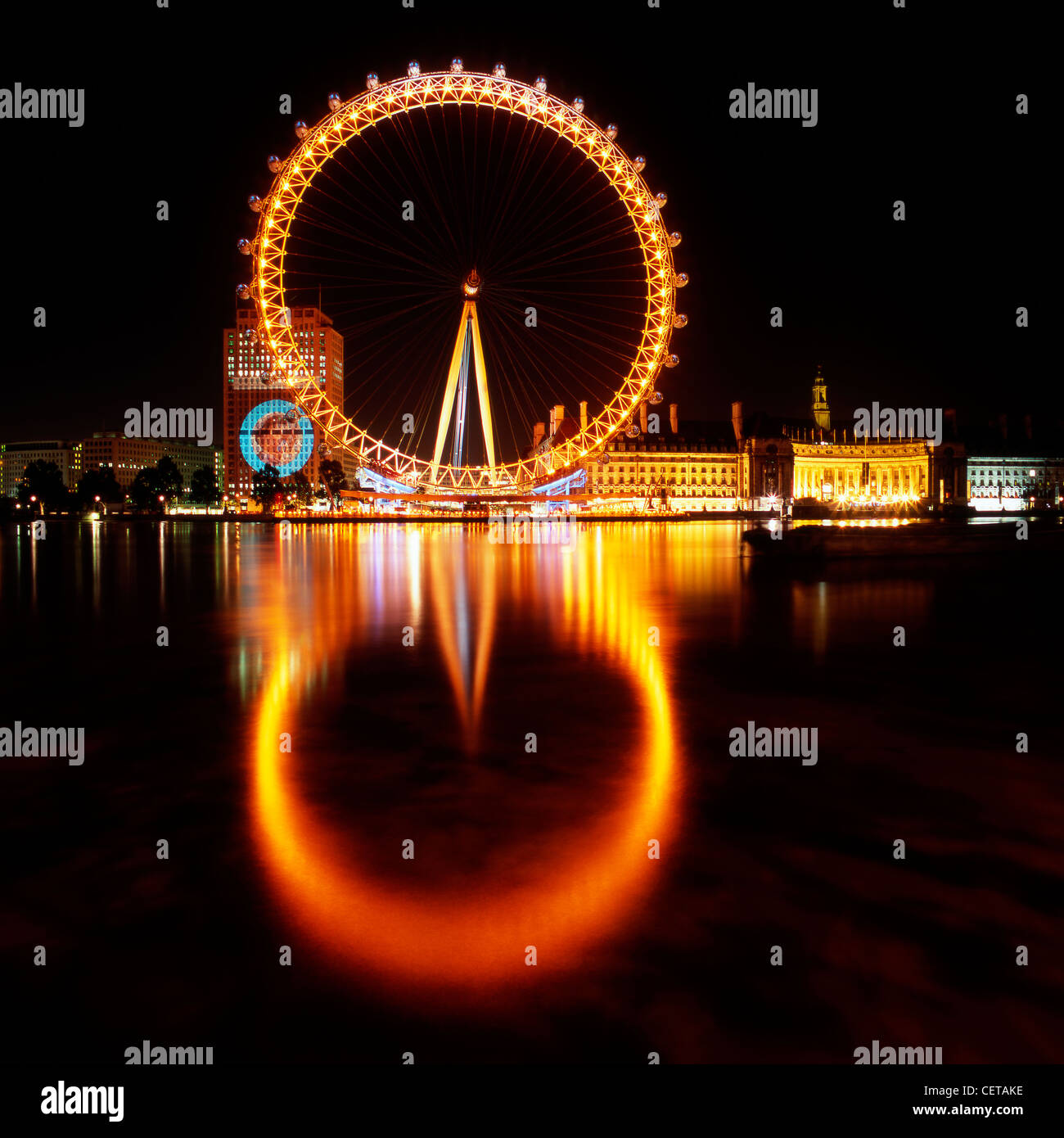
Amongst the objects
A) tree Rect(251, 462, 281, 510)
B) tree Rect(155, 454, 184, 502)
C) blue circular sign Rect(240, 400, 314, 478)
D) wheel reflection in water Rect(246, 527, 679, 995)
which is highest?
blue circular sign Rect(240, 400, 314, 478)

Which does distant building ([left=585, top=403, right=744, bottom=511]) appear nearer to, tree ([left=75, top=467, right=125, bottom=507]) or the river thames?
tree ([left=75, top=467, right=125, bottom=507])

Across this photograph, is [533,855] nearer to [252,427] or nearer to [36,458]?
[252,427]

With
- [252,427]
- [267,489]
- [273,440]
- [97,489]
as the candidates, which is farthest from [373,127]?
[252,427]

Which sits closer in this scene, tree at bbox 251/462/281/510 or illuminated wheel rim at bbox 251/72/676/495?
illuminated wheel rim at bbox 251/72/676/495

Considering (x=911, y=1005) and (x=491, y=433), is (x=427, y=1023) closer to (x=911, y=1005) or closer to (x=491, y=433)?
(x=911, y=1005)

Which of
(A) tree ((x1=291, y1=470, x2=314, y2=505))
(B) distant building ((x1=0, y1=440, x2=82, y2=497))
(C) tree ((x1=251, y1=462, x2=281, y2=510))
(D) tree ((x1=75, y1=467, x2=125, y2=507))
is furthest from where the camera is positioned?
(B) distant building ((x1=0, y1=440, x2=82, y2=497))

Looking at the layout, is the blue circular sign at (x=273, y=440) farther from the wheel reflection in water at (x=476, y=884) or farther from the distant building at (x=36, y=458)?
the wheel reflection in water at (x=476, y=884)

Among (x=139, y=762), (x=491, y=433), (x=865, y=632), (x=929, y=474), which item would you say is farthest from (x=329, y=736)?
(x=929, y=474)

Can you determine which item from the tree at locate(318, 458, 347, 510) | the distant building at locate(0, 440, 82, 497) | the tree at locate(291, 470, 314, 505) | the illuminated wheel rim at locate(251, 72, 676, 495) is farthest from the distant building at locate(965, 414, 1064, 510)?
the distant building at locate(0, 440, 82, 497)
